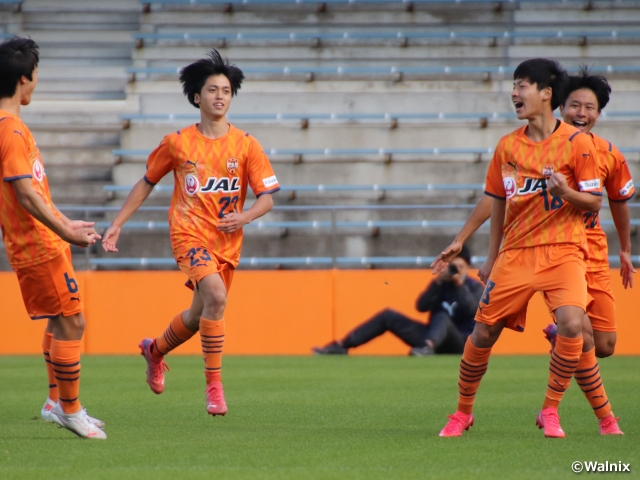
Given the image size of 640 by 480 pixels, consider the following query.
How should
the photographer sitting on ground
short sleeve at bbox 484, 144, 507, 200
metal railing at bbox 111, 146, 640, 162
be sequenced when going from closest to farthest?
short sleeve at bbox 484, 144, 507, 200 → the photographer sitting on ground → metal railing at bbox 111, 146, 640, 162

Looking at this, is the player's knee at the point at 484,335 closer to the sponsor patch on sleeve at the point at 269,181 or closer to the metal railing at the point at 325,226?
the sponsor patch on sleeve at the point at 269,181

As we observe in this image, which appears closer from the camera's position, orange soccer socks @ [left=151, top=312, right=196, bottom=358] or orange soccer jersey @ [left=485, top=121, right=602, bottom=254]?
orange soccer jersey @ [left=485, top=121, right=602, bottom=254]

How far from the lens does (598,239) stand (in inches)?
232

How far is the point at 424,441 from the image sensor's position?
521 cm

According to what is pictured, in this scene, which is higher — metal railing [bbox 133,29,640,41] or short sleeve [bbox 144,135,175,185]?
metal railing [bbox 133,29,640,41]

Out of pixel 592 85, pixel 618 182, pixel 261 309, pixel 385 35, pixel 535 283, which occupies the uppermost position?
pixel 385 35

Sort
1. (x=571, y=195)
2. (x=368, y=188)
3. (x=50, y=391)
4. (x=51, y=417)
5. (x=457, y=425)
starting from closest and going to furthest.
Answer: (x=571, y=195)
(x=457, y=425)
(x=51, y=417)
(x=50, y=391)
(x=368, y=188)

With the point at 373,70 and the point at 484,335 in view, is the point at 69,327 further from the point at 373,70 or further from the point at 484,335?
the point at 373,70

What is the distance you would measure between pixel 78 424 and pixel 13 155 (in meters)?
1.44

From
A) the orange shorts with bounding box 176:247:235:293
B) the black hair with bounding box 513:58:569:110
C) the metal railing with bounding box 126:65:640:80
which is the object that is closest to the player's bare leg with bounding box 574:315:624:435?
the black hair with bounding box 513:58:569:110

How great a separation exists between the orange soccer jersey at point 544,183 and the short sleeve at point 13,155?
249 cm

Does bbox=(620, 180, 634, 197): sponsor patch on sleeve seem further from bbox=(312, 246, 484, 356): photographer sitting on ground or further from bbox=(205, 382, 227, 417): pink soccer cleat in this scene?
bbox=(312, 246, 484, 356): photographer sitting on ground

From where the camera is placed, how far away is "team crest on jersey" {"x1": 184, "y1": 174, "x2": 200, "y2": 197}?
647 cm

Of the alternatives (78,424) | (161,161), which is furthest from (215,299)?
(78,424)
